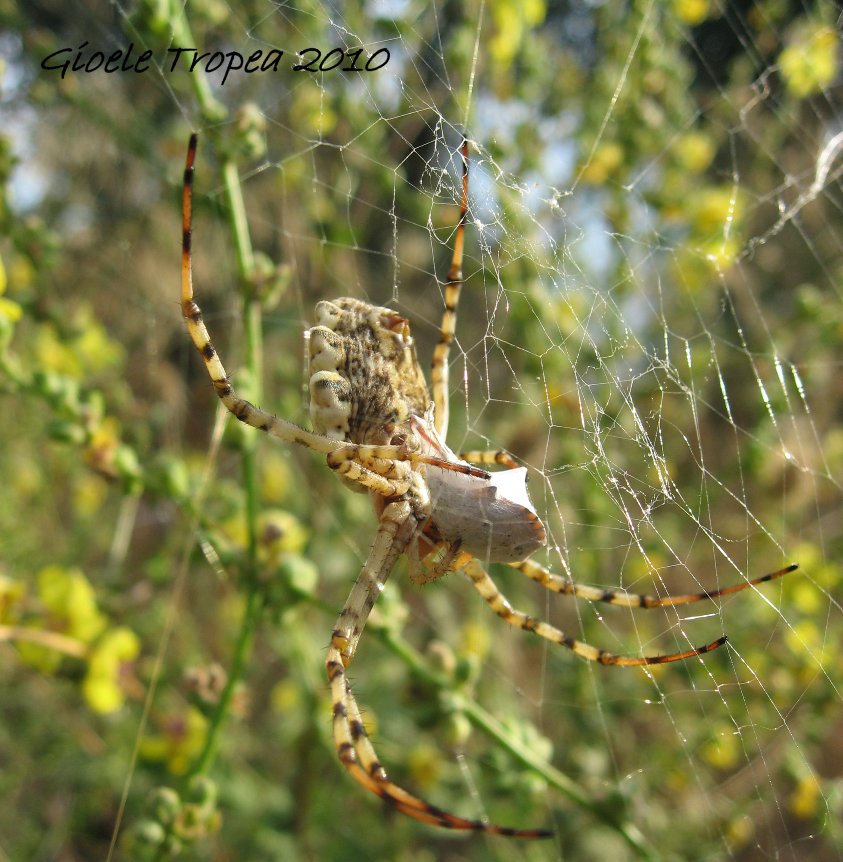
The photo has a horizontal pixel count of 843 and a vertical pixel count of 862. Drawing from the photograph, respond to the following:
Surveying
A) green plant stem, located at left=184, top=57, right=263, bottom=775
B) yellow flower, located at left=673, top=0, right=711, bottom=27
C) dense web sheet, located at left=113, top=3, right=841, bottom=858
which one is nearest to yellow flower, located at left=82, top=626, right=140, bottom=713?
green plant stem, located at left=184, top=57, right=263, bottom=775

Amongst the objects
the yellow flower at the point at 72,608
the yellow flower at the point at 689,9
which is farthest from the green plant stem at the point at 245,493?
the yellow flower at the point at 689,9

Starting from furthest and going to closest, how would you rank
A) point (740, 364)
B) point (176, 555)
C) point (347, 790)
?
point (740, 364)
point (347, 790)
point (176, 555)

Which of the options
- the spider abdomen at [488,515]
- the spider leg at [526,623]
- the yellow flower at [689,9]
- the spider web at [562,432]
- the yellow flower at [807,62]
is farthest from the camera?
the yellow flower at [807,62]

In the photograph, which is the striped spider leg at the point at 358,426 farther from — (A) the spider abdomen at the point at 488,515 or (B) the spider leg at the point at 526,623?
(B) the spider leg at the point at 526,623

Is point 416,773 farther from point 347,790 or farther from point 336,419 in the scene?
point 336,419

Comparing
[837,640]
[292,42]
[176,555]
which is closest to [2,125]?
[292,42]

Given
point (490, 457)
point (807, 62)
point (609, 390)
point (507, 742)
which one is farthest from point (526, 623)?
point (807, 62)

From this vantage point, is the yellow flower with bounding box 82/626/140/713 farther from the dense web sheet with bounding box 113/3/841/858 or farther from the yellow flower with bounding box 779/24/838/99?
the yellow flower with bounding box 779/24/838/99
